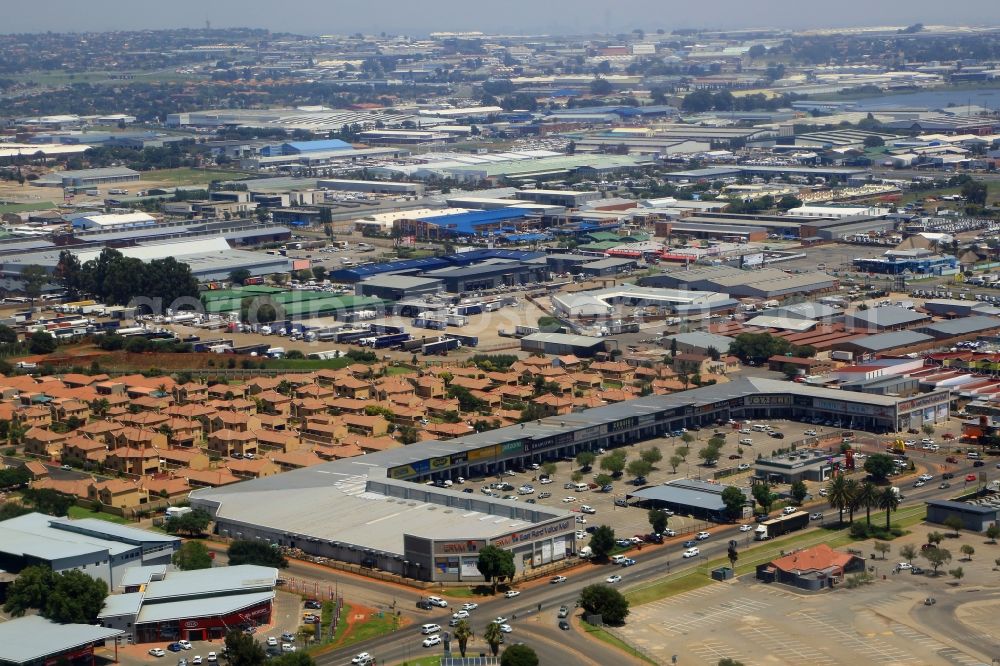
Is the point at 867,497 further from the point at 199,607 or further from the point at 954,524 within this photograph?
the point at 199,607

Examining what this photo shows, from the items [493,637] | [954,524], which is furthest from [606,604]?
[954,524]

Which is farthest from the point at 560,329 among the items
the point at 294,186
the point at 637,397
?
the point at 294,186

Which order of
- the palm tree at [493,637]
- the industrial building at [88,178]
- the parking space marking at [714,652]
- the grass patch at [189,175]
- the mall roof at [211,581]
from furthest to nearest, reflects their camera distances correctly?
the grass patch at [189,175] < the industrial building at [88,178] < the mall roof at [211,581] < the parking space marking at [714,652] < the palm tree at [493,637]

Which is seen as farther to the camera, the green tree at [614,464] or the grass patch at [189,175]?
the grass patch at [189,175]

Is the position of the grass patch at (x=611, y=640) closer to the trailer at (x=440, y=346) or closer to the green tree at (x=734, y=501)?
the green tree at (x=734, y=501)

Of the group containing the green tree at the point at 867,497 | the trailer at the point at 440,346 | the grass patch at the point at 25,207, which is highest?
A: the green tree at the point at 867,497

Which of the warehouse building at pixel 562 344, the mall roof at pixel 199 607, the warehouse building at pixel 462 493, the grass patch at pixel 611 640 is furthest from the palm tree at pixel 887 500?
the warehouse building at pixel 562 344

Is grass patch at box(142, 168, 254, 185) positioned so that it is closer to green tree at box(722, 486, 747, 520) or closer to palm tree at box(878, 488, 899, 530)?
green tree at box(722, 486, 747, 520)

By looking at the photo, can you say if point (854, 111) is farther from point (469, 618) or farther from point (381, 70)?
point (469, 618)
